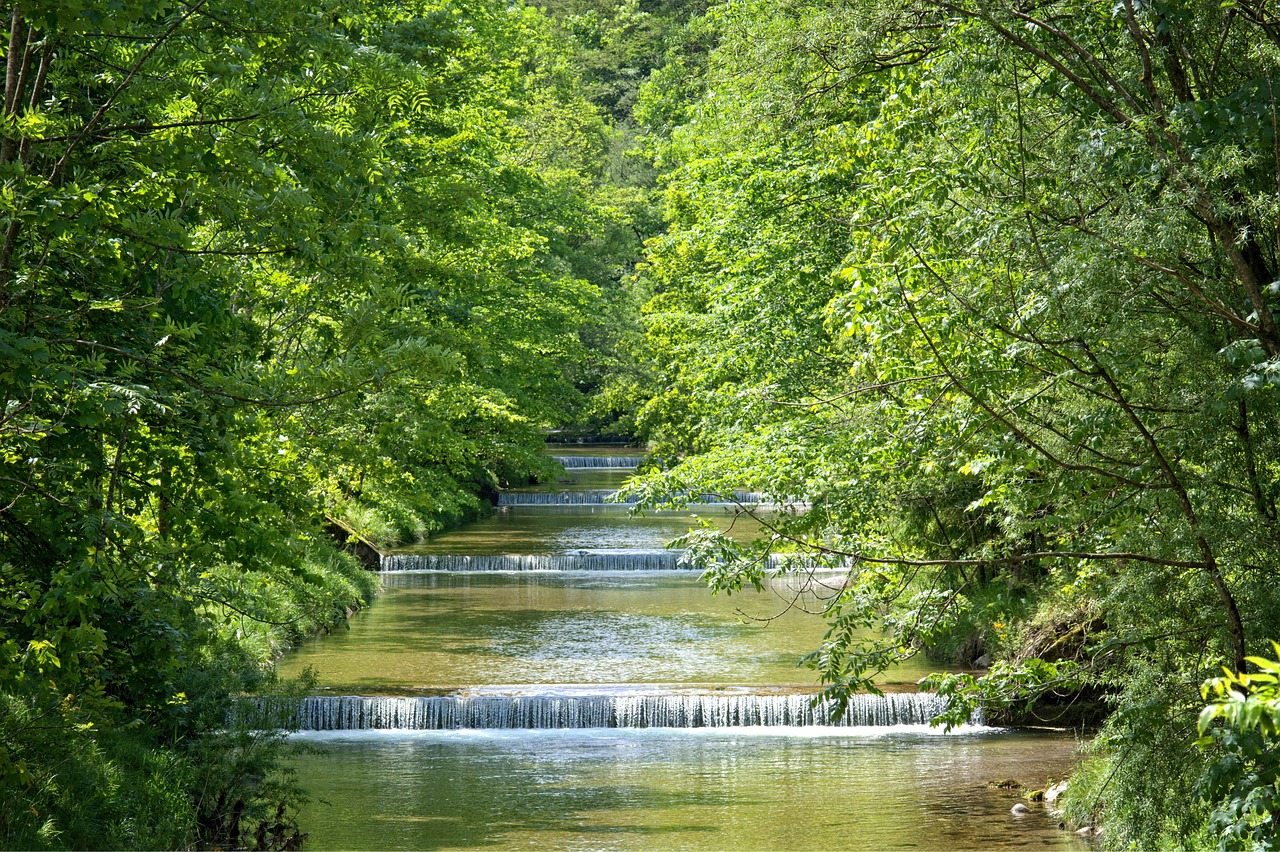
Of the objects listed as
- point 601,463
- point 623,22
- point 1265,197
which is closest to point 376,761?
point 1265,197

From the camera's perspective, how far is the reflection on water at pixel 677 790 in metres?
9.62

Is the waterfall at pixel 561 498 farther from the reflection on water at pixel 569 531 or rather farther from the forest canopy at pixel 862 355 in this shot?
the forest canopy at pixel 862 355

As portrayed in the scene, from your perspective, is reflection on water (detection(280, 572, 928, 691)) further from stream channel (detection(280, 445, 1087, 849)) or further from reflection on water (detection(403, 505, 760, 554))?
reflection on water (detection(403, 505, 760, 554))

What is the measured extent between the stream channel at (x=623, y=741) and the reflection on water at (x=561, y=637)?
0.19ft

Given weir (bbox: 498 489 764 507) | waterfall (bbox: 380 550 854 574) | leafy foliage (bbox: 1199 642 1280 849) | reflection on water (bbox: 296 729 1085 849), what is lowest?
reflection on water (bbox: 296 729 1085 849)

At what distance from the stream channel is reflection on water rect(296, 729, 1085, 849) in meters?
0.03

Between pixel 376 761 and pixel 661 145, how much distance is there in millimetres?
17031

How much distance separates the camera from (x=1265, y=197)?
5289mm

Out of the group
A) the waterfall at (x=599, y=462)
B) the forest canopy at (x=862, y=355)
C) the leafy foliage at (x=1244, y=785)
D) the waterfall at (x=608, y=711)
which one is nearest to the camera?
the leafy foliage at (x=1244, y=785)

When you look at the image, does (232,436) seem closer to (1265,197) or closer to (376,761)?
(1265,197)

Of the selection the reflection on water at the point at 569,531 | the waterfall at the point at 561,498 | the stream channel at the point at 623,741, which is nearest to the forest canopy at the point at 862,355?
the stream channel at the point at 623,741

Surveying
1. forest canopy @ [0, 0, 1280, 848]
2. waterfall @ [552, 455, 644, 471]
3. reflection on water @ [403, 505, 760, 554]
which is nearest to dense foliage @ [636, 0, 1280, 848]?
forest canopy @ [0, 0, 1280, 848]

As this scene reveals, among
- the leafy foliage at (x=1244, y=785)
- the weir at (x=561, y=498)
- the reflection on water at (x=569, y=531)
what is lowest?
the leafy foliage at (x=1244, y=785)

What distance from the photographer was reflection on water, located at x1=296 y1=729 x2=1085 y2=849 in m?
9.62
